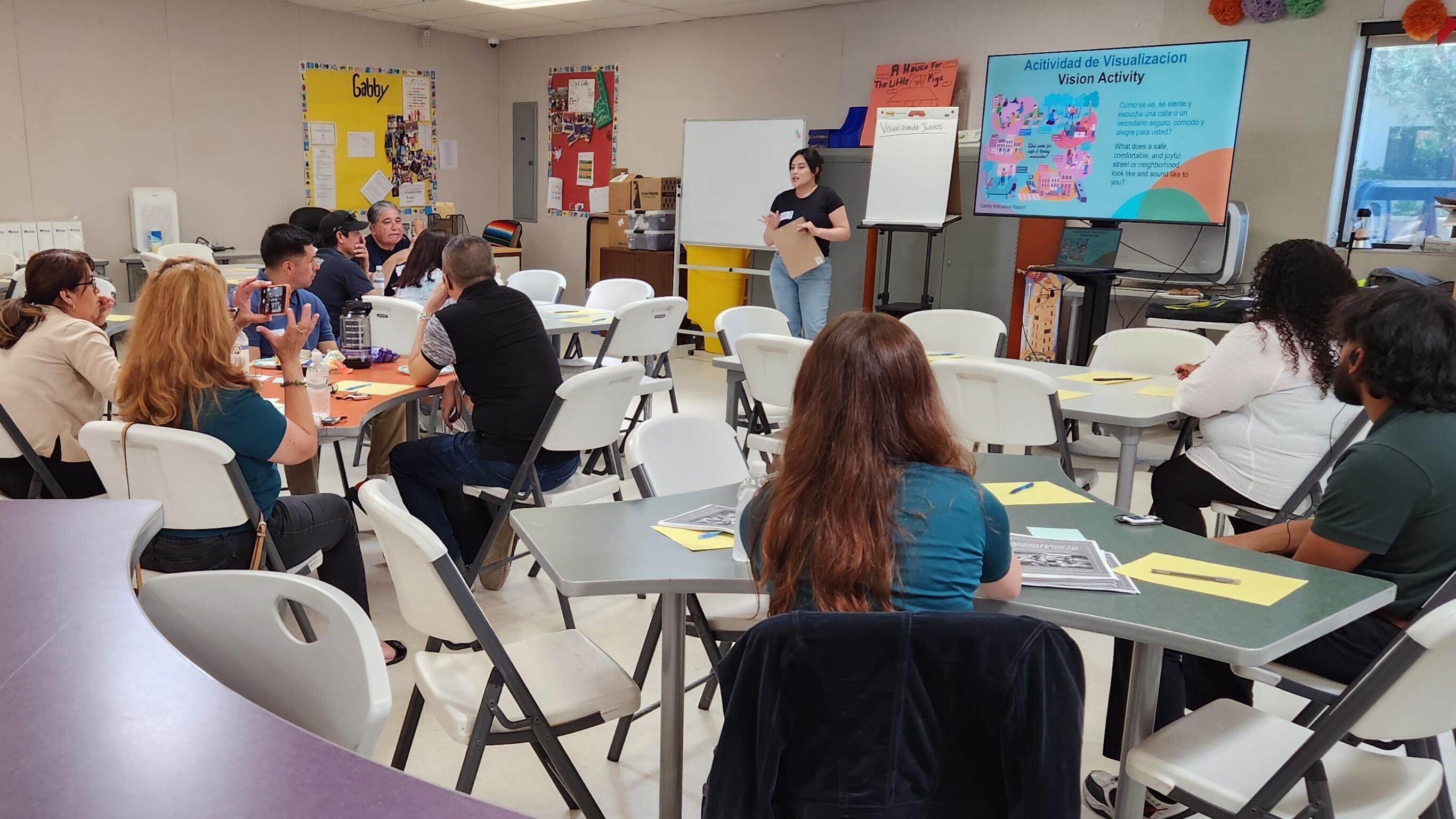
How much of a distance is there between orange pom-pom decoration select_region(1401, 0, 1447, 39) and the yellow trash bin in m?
4.56

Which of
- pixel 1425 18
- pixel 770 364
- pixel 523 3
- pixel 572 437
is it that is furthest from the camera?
pixel 523 3

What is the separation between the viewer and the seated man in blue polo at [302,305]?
399 cm

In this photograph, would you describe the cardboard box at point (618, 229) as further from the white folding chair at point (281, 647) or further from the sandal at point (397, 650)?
the white folding chair at point (281, 647)

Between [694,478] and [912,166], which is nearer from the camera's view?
[694,478]

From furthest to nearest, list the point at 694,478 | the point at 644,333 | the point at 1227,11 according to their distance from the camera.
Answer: the point at 1227,11, the point at 644,333, the point at 694,478

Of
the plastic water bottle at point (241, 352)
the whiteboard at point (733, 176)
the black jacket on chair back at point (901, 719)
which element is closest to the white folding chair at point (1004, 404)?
the black jacket on chair back at point (901, 719)

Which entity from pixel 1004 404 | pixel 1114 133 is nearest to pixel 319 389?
pixel 1004 404

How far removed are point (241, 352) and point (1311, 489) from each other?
337 cm

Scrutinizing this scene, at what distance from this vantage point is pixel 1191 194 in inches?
231

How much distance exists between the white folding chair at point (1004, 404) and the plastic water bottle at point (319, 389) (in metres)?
1.83

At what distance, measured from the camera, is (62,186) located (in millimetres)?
7586

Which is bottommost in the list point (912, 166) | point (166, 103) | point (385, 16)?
point (912, 166)

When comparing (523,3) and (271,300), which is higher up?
(523,3)

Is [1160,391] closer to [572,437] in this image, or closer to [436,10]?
[572,437]
